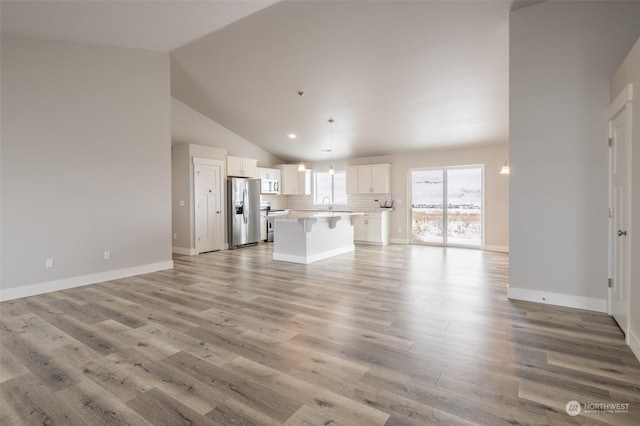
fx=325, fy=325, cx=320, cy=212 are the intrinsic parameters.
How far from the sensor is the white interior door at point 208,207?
7164 mm

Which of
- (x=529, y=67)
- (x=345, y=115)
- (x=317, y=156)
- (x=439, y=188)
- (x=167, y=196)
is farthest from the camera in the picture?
(x=317, y=156)

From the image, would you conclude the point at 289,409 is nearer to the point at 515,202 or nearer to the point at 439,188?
the point at 515,202

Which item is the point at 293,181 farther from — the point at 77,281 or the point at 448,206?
the point at 77,281

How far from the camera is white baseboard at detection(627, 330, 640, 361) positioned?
2326mm

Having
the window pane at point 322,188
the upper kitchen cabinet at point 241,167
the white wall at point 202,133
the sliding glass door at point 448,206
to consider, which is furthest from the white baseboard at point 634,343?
the window pane at point 322,188

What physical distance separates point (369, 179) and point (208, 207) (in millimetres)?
4238

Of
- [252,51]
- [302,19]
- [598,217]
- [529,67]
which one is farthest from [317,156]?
[598,217]

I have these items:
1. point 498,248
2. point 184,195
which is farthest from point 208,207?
point 498,248

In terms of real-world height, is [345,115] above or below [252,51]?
below

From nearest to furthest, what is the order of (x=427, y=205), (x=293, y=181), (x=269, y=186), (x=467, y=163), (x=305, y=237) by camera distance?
(x=305, y=237)
(x=467, y=163)
(x=427, y=205)
(x=269, y=186)
(x=293, y=181)

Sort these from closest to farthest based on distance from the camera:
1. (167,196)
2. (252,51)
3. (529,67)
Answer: (529,67) < (252,51) < (167,196)

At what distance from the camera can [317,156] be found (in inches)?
378

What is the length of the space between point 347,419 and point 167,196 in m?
4.88

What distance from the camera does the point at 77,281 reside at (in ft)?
14.7
